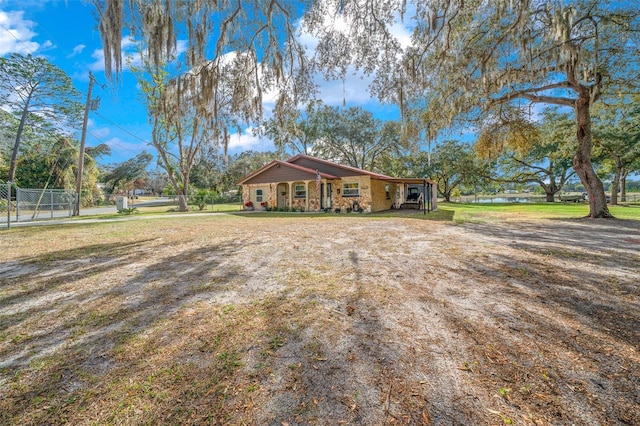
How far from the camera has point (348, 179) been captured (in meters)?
17.8

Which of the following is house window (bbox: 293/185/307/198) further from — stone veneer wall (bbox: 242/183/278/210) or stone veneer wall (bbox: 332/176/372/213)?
stone veneer wall (bbox: 332/176/372/213)

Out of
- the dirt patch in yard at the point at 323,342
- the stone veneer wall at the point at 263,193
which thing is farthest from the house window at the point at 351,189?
the dirt patch in yard at the point at 323,342

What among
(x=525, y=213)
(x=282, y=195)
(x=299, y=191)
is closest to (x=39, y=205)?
(x=282, y=195)

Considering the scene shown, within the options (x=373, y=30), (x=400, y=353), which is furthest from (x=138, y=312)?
(x=373, y=30)

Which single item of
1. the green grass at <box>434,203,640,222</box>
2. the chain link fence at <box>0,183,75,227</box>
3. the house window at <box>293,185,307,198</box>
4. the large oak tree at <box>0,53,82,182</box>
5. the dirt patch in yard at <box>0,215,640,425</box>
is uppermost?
the large oak tree at <box>0,53,82,182</box>

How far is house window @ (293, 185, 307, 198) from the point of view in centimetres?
1941

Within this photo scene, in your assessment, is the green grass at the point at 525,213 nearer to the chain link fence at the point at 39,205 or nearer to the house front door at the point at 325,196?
the house front door at the point at 325,196

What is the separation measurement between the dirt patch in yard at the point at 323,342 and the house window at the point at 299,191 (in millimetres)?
14810

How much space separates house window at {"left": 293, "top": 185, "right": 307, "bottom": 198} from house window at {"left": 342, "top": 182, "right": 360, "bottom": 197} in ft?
9.83

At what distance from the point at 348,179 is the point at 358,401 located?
1660cm

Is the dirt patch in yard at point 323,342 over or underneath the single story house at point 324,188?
underneath

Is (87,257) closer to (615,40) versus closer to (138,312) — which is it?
(138,312)

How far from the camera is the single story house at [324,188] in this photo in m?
17.3

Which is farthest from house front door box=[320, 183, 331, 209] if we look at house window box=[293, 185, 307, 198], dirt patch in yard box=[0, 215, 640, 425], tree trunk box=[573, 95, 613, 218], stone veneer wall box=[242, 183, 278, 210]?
dirt patch in yard box=[0, 215, 640, 425]
